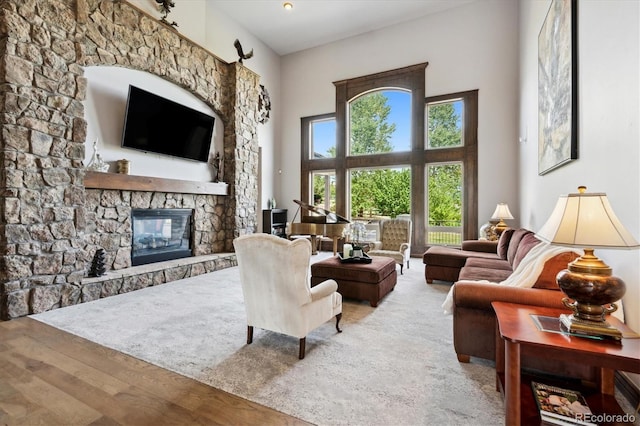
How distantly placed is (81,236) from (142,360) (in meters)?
2.43

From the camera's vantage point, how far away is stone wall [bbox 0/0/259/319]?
3.09 metres

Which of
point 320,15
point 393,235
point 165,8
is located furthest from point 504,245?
point 165,8

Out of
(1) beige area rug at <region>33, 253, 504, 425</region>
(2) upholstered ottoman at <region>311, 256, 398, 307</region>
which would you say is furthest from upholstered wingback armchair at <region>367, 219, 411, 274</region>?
(1) beige area rug at <region>33, 253, 504, 425</region>

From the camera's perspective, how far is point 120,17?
168 inches

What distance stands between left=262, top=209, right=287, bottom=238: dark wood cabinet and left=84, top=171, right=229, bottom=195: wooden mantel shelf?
1.88 meters

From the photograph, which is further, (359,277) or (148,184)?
(148,184)

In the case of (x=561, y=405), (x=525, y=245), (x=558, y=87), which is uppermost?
(x=558, y=87)

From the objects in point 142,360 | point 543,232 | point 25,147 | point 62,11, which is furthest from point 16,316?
point 543,232

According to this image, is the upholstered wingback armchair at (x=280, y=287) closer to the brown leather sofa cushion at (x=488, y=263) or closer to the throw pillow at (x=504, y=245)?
the brown leather sofa cushion at (x=488, y=263)

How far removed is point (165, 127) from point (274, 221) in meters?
3.75

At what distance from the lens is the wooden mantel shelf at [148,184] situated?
3.97m

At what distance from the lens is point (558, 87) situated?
3.25 m

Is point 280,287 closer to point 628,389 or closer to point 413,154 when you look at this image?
point 628,389

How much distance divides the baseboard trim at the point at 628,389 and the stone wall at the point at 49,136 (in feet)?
16.7
